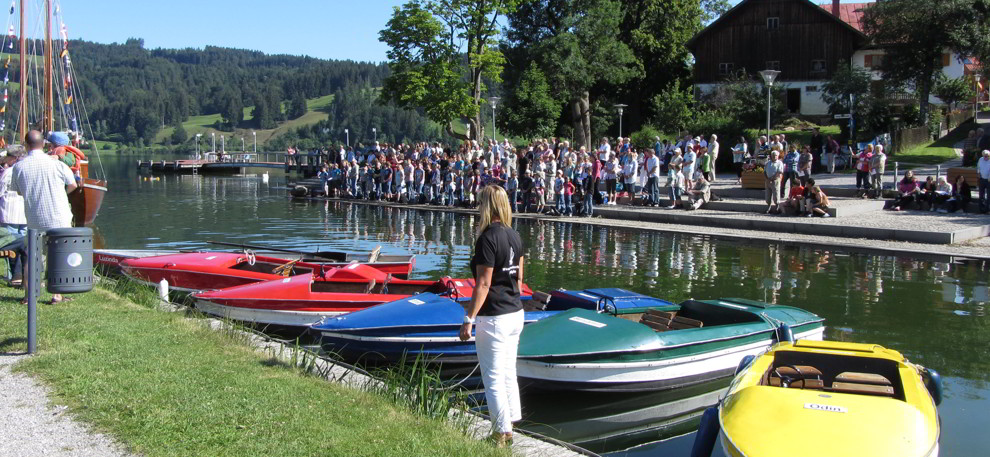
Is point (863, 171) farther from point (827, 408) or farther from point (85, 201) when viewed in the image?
point (85, 201)

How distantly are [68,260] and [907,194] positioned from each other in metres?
22.9

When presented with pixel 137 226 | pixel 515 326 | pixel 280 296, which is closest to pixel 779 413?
pixel 515 326

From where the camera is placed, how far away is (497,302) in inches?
235

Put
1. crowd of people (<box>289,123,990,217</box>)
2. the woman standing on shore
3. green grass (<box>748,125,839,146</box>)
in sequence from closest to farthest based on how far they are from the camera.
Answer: the woman standing on shore, crowd of people (<box>289,123,990,217</box>), green grass (<box>748,125,839,146</box>)

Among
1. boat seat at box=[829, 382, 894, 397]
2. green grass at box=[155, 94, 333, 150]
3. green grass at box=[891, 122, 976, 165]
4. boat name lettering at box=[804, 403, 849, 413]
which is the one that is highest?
green grass at box=[155, 94, 333, 150]

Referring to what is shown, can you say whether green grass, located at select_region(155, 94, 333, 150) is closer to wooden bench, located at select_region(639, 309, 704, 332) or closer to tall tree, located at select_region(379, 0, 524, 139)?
tall tree, located at select_region(379, 0, 524, 139)

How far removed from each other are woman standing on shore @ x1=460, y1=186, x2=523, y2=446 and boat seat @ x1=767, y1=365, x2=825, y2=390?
7.42ft

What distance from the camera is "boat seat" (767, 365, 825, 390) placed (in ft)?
22.7

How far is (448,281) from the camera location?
11211 mm

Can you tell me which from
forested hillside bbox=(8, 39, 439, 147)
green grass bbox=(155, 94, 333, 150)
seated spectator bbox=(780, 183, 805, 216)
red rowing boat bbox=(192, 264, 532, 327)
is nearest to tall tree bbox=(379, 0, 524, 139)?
seated spectator bbox=(780, 183, 805, 216)

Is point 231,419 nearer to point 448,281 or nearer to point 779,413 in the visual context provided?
point 779,413

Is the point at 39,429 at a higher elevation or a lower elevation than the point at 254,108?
lower

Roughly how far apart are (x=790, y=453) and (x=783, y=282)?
10143 mm

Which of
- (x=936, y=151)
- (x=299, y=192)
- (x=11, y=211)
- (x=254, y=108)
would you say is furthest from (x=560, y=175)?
(x=254, y=108)
